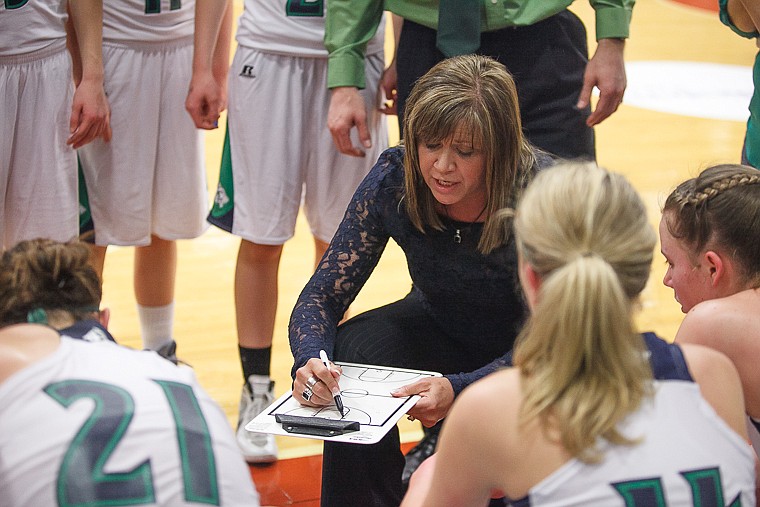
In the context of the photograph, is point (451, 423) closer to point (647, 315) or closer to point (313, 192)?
point (313, 192)

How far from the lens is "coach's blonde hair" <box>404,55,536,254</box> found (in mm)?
2217

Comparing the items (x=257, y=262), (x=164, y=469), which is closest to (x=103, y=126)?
(x=257, y=262)

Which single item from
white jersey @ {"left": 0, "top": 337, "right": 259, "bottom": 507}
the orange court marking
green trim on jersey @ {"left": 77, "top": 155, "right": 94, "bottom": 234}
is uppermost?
white jersey @ {"left": 0, "top": 337, "right": 259, "bottom": 507}

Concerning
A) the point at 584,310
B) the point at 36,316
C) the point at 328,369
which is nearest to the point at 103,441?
the point at 36,316

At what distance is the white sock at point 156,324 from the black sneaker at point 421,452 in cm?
118

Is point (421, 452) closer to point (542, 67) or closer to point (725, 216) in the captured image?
point (725, 216)

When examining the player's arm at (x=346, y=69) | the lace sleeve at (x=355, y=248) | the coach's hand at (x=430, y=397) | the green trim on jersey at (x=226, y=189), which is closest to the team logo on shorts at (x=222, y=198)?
the green trim on jersey at (x=226, y=189)

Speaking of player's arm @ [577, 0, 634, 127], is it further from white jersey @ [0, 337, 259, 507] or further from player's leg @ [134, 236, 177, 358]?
white jersey @ [0, 337, 259, 507]

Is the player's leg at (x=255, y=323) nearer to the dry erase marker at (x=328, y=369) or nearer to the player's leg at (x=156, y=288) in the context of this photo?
the player's leg at (x=156, y=288)

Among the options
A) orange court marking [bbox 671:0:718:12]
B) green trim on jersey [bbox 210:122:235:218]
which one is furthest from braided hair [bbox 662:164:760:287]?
orange court marking [bbox 671:0:718:12]

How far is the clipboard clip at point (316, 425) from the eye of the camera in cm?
203

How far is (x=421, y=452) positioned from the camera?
2.40 metres

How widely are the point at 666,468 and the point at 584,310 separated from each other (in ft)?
0.76

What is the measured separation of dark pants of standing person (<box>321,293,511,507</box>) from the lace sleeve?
2.7 inches
